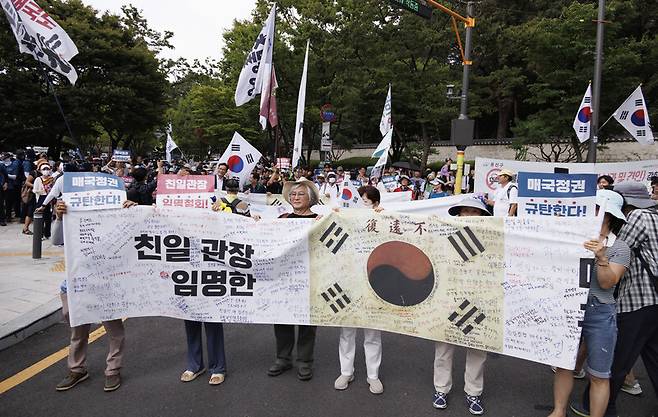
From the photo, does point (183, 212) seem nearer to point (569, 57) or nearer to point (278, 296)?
point (278, 296)

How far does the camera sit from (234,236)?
4066mm

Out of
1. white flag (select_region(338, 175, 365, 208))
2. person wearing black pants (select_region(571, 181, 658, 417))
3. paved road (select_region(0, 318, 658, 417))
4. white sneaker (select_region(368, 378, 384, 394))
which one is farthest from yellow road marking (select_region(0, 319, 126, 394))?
white flag (select_region(338, 175, 365, 208))

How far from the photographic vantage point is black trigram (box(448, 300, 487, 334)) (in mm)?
3648

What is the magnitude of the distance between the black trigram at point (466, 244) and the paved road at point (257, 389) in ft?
4.03

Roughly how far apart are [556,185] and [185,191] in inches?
124

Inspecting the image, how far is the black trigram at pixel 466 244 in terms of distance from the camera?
3654mm

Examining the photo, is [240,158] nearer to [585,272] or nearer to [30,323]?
[30,323]

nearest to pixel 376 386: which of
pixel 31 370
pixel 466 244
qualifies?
pixel 466 244

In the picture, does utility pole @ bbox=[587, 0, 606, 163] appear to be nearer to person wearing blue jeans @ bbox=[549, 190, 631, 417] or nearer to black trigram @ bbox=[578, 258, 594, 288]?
person wearing blue jeans @ bbox=[549, 190, 631, 417]

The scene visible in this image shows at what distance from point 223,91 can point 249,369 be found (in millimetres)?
28880

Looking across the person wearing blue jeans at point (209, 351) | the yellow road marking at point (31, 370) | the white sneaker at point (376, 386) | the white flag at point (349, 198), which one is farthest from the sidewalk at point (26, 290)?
the white flag at point (349, 198)

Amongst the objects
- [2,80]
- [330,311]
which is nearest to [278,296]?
[330,311]

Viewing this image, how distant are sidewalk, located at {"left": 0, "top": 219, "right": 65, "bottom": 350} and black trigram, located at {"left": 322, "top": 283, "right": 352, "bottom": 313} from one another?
331cm

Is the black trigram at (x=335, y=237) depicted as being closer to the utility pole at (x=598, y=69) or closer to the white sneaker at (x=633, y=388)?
the white sneaker at (x=633, y=388)
